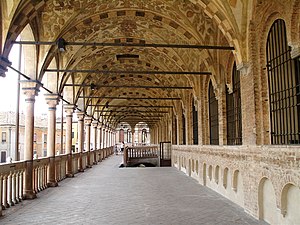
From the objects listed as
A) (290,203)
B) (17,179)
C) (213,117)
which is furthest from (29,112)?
(290,203)

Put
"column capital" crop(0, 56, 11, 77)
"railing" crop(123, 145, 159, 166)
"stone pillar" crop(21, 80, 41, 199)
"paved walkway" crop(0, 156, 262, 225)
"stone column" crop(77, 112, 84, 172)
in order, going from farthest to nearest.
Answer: "railing" crop(123, 145, 159, 166) → "stone column" crop(77, 112, 84, 172) → "stone pillar" crop(21, 80, 41, 199) → "column capital" crop(0, 56, 11, 77) → "paved walkway" crop(0, 156, 262, 225)

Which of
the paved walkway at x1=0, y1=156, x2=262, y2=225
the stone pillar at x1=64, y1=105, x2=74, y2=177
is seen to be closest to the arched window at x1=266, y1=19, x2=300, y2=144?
the paved walkway at x1=0, y1=156, x2=262, y2=225

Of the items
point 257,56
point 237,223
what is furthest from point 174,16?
point 237,223

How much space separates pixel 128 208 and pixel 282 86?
4879 mm

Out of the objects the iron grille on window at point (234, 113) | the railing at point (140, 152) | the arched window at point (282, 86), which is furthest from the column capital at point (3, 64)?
the railing at point (140, 152)

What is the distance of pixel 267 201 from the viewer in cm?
721

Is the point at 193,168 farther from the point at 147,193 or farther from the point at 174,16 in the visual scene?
the point at 174,16

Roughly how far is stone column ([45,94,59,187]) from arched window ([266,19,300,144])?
9155 mm

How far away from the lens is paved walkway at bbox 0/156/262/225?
284 inches

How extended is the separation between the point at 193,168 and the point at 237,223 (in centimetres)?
935

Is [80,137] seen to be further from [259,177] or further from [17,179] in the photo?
[259,177]

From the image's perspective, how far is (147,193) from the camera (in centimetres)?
1107

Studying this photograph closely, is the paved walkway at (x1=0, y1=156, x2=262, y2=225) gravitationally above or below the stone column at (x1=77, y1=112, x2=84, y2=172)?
below

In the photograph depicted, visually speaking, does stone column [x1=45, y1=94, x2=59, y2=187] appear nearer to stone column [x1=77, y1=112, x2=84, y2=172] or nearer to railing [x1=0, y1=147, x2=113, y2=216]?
railing [x1=0, y1=147, x2=113, y2=216]
